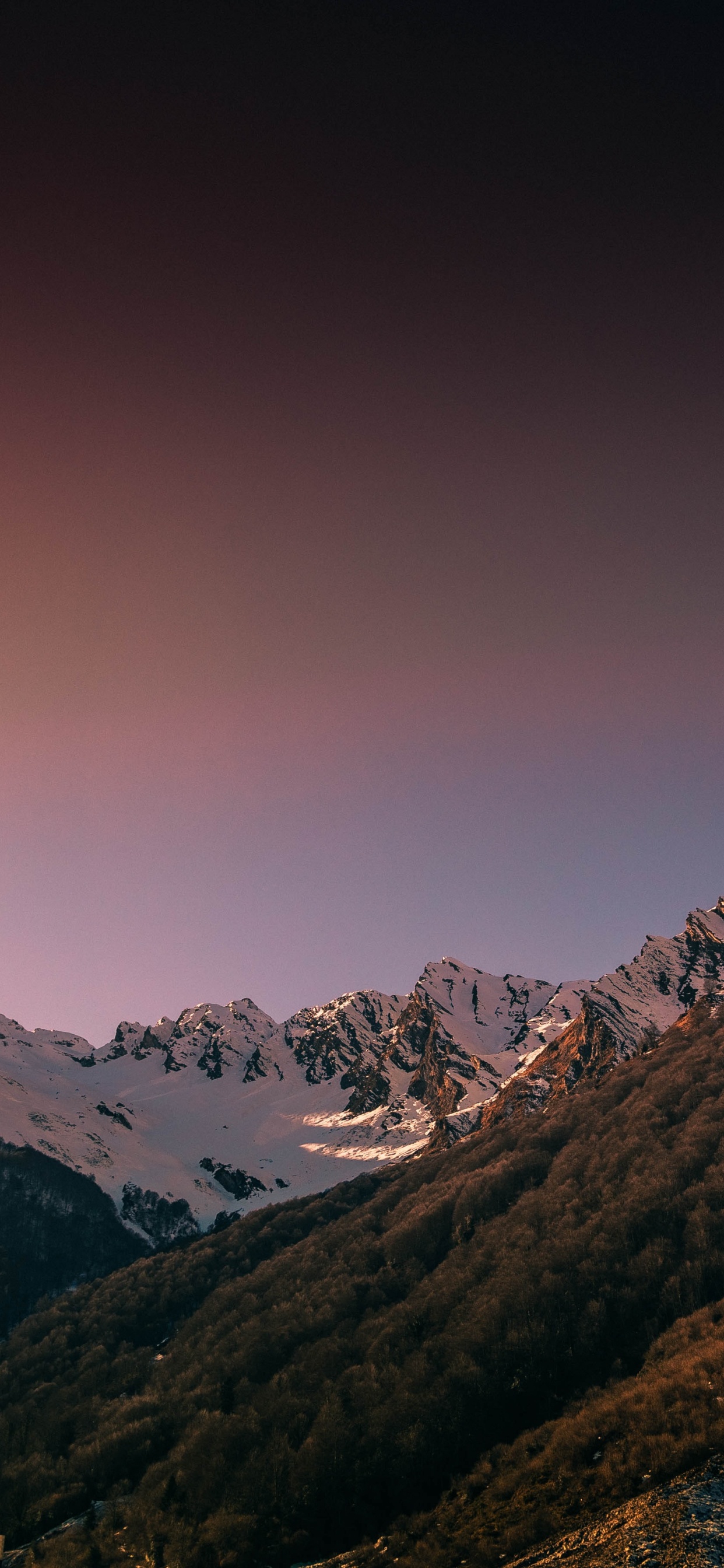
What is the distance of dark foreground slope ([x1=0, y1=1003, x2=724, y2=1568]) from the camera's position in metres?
80.4

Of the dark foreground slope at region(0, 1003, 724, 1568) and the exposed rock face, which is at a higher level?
the exposed rock face

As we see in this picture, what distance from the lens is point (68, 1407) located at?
11356 cm

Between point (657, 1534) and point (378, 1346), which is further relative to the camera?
point (378, 1346)

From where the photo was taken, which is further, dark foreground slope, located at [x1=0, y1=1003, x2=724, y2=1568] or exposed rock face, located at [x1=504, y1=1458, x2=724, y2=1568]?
dark foreground slope, located at [x1=0, y1=1003, x2=724, y2=1568]

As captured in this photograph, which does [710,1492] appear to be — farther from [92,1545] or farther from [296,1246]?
[296,1246]

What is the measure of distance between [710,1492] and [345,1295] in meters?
84.2

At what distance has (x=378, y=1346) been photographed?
102125 millimetres

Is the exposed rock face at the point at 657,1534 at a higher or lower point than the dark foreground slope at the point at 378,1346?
higher

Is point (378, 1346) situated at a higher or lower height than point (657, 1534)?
lower

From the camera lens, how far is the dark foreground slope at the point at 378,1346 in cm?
8044

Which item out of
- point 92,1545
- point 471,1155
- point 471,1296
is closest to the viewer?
point 92,1545

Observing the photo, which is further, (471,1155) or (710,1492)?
(471,1155)

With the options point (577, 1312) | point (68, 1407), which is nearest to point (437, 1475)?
point (577, 1312)

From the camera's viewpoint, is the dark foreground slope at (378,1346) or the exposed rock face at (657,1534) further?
the dark foreground slope at (378,1346)
